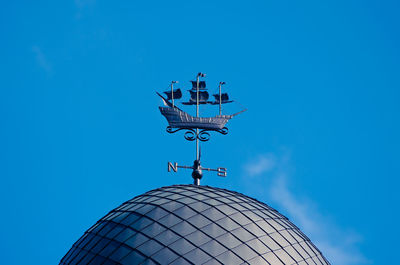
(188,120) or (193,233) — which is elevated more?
(188,120)

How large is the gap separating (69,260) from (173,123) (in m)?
5.77

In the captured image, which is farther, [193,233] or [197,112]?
[197,112]

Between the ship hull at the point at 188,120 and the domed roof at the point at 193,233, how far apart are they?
8.58 ft

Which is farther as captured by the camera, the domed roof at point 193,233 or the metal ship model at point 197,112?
the metal ship model at point 197,112

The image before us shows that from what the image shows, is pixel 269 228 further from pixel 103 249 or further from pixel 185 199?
pixel 103 249

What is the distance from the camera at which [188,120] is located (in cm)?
2777

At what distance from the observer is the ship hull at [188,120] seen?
90.8 ft

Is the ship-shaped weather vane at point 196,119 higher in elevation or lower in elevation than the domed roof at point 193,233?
higher

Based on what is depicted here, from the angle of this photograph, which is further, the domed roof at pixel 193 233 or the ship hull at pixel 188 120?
the ship hull at pixel 188 120

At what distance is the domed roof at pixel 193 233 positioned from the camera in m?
22.2

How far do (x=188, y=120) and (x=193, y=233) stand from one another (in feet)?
19.2

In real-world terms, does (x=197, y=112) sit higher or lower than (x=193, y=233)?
higher

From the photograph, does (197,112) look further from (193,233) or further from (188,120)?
(193,233)

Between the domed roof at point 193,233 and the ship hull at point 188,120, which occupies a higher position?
the ship hull at point 188,120
